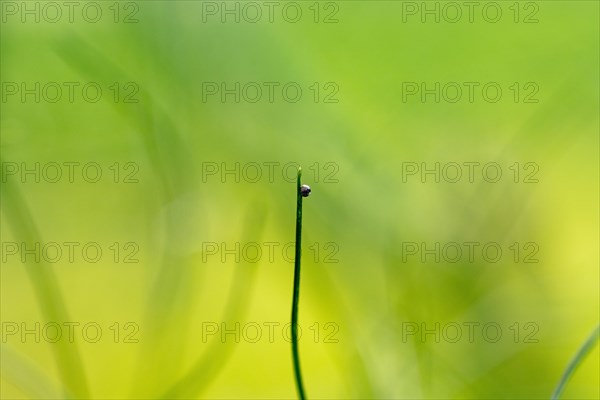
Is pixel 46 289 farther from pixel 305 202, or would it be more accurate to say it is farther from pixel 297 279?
pixel 297 279

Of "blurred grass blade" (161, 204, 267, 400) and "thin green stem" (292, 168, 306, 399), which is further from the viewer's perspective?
"blurred grass blade" (161, 204, 267, 400)

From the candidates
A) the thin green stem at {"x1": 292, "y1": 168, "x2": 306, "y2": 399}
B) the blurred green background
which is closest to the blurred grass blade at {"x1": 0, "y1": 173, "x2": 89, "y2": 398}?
the blurred green background

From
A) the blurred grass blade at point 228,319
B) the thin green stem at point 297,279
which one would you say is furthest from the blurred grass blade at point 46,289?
the thin green stem at point 297,279

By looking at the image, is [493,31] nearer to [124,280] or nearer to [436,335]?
[436,335]

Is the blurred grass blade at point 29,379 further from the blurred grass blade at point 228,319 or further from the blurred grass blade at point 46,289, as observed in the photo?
the blurred grass blade at point 228,319

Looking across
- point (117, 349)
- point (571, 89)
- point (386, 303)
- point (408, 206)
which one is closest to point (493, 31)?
point (571, 89)

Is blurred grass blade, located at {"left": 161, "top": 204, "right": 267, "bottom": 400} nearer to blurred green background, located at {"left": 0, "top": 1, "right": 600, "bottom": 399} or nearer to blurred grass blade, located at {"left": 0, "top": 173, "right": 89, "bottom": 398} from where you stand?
blurred green background, located at {"left": 0, "top": 1, "right": 600, "bottom": 399}

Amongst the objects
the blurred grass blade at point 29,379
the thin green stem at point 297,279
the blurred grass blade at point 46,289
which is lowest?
the blurred grass blade at point 29,379
